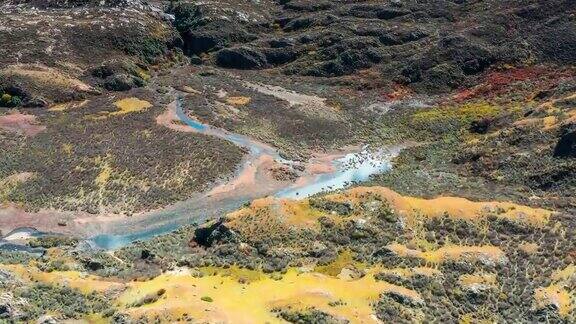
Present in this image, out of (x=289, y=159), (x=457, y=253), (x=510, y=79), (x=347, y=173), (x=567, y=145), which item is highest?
(x=567, y=145)

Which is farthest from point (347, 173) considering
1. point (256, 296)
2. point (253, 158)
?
point (256, 296)

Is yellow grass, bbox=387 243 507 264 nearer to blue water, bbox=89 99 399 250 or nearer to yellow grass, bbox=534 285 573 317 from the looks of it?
yellow grass, bbox=534 285 573 317

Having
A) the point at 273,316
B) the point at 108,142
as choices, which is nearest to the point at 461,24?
the point at 108,142

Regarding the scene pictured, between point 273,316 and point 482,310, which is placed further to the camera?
point 482,310

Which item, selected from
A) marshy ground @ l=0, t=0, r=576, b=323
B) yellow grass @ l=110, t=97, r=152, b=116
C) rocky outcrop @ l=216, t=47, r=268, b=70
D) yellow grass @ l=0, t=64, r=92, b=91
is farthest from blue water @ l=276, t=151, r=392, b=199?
yellow grass @ l=0, t=64, r=92, b=91

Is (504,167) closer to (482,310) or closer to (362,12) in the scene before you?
(482,310)

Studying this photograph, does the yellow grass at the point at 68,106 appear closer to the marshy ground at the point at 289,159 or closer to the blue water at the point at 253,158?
the marshy ground at the point at 289,159

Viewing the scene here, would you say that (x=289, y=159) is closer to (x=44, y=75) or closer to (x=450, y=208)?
(x=450, y=208)

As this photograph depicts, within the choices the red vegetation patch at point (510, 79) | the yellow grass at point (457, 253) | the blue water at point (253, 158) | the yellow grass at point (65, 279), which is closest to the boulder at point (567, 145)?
the blue water at point (253, 158)
